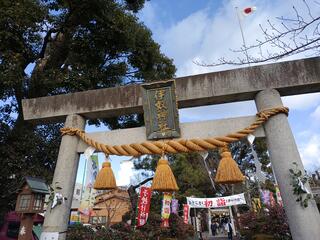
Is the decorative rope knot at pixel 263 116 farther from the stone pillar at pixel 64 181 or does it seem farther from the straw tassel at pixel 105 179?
the stone pillar at pixel 64 181

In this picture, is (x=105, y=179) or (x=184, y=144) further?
(x=105, y=179)

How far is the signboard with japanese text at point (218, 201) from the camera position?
55.7 ft

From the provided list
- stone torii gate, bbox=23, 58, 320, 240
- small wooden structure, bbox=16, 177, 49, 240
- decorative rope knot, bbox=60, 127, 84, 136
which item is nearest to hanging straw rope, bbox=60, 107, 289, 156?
stone torii gate, bbox=23, 58, 320, 240

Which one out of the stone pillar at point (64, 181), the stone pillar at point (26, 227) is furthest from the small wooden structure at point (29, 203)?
the stone pillar at point (64, 181)

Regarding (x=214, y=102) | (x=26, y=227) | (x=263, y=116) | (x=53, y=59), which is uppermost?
(x=53, y=59)

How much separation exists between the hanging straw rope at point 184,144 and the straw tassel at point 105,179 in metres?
0.26

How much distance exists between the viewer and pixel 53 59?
8.45 metres

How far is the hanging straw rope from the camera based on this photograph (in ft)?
13.4

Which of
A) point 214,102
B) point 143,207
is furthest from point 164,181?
point 143,207

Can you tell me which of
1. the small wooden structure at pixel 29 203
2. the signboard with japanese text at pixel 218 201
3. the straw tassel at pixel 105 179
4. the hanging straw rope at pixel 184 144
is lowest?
the small wooden structure at pixel 29 203

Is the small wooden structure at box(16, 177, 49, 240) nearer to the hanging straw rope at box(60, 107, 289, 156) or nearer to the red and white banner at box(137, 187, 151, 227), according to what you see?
the hanging straw rope at box(60, 107, 289, 156)

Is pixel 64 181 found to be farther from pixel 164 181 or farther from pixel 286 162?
pixel 286 162

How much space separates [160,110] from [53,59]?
5.43m

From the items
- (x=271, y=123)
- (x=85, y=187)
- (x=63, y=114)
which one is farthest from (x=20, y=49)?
(x=271, y=123)
